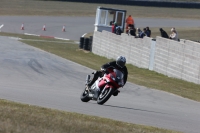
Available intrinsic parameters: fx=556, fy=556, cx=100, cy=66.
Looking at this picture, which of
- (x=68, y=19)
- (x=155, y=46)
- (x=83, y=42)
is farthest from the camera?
(x=68, y=19)

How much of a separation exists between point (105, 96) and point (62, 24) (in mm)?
37830

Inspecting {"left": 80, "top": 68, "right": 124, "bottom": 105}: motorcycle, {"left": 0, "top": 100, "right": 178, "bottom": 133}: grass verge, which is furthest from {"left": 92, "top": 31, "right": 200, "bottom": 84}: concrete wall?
{"left": 0, "top": 100, "right": 178, "bottom": 133}: grass verge

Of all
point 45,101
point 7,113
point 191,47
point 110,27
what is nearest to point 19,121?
point 7,113

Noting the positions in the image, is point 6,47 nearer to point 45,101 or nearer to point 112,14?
point 112,14

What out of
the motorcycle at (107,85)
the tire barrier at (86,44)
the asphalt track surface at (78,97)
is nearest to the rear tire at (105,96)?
the motorcycle at (107,85)

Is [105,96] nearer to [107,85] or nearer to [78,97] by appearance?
[107,85]

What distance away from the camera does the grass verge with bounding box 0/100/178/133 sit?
8.11 m

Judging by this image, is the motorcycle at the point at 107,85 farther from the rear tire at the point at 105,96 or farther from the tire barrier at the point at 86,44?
the tire barrier at the point at 86,44

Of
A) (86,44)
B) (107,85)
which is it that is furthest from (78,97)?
(86,44)

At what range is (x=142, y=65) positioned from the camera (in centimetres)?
2541

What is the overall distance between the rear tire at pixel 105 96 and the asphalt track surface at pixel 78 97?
0.14 m

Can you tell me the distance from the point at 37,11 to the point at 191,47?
37.8 metres

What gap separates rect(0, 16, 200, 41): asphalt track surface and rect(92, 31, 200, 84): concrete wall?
44.1 ft

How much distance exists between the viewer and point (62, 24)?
1977 inches
